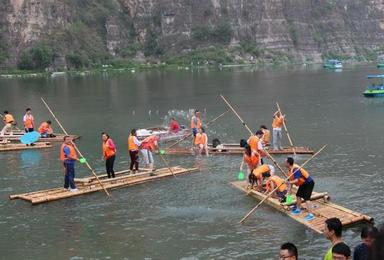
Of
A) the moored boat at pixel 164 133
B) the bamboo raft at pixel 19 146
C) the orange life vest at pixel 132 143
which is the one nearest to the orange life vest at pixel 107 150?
the orange life vest at pixel 132 143

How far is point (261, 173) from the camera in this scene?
23.9 metres

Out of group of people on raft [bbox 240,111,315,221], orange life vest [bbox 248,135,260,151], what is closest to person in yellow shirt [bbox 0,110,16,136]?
group of people on raft [bbox 240,111,315,221]

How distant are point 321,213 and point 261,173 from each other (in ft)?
13.3

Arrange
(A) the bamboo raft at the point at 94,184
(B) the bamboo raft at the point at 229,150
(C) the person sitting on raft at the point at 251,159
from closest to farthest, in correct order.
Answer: (A) the bamboo raft at the point at 94,184
(C) the person sitting on raft at the point at 251,159
(B) the bamboo raft at the point at 229,150

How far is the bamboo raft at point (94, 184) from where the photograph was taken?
2417 cm

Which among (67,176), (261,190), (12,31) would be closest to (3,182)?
(67,176)

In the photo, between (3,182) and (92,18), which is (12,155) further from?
(92,18)

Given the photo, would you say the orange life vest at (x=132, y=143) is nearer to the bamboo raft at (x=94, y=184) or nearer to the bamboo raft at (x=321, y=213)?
the bamboo raft at (x=94, y=184)

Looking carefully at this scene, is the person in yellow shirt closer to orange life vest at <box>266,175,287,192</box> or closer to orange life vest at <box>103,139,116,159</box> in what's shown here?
orange life vest at <box>103,139,116,159</box>

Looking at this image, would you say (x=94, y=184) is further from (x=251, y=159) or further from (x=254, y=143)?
(x=254, y=143)

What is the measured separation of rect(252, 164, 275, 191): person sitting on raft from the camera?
23812 mm

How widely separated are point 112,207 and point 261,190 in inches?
236

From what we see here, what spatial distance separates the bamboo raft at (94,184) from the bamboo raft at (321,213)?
6.38m

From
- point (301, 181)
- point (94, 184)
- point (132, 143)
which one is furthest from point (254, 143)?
point (94, 184)
